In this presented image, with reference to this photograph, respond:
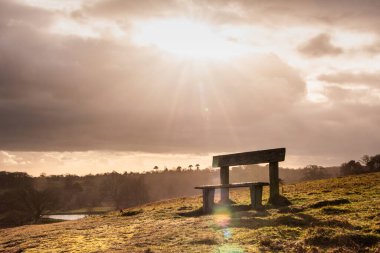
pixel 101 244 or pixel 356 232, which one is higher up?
pixel 356 232

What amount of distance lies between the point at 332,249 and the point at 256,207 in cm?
753

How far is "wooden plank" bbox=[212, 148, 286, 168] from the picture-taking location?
663 inches

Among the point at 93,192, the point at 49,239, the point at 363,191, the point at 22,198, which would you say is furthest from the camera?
the point at 93,192

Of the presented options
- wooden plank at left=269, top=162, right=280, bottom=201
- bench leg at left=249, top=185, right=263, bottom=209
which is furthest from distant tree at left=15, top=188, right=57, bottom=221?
bench leg at left=249, top=185, right=263, bottom=209

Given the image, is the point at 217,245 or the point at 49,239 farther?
the point at 49,239

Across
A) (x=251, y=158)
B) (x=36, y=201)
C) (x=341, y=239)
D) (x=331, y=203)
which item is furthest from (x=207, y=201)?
(x=36, y=201)

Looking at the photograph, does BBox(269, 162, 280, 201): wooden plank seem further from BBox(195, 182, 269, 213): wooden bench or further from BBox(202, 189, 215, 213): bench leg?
BBox(202, 189, 215, 213): bench leg

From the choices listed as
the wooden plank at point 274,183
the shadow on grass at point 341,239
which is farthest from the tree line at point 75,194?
the shadow on grass at point 341,239

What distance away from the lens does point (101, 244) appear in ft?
36.8

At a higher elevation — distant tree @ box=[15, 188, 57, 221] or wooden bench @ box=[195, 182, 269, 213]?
wooden bench @ box=[195, 182, 269, 213]

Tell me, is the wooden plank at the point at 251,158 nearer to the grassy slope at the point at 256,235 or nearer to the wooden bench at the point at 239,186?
the wooden bench at the point at 239,186

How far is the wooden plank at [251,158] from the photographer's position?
1683 cm

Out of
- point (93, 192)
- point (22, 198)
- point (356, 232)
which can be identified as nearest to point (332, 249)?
point (356, 232)

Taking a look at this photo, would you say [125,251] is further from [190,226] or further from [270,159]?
[270,159]
